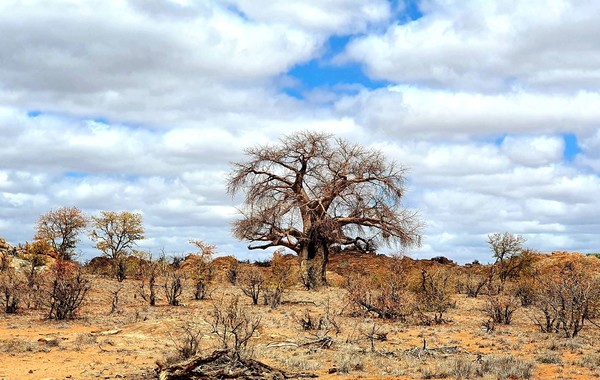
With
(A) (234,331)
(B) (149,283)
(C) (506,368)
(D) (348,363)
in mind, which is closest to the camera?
(A) (234,331)

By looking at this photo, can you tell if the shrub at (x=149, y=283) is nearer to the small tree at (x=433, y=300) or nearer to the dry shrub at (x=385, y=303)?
the dry shrub at (x=385, y=303)

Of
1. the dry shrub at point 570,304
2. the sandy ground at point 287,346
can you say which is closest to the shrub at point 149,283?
the sandy ground at point 287,346

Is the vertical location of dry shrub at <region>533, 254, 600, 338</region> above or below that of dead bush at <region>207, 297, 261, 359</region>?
above

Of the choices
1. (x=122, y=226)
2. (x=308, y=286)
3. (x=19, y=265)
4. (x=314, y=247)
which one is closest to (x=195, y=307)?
(x=308, y=286)

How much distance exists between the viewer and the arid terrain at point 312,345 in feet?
43.2

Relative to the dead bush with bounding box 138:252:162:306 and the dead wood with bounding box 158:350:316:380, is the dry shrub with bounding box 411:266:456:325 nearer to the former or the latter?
the dead bush with bounding box 138:252:162:306

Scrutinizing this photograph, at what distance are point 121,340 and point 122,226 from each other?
32138 millimetres

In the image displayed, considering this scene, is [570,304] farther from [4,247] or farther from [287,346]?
[4,247]

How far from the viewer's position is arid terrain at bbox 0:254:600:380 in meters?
13.2

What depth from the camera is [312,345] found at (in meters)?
15.8

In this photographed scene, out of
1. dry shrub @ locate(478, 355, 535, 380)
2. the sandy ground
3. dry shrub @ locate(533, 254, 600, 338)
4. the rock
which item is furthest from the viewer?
dry shrub @ locate(533, 254, 600, 338)

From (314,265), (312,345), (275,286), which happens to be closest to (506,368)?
(312,345)

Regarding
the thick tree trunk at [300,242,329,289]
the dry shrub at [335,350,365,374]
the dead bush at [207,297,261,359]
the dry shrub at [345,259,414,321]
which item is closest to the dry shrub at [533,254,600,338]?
the dry shrub at [345,259,414,321]

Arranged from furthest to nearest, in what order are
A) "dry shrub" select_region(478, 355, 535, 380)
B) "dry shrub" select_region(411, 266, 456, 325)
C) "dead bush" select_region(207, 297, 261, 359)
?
"dry shrub" select_region(411, 266, 456, 325) → "dry shrub" select_region(478, 355, 535, 380) → "dead bush" select_region(207, 297, 261, 359)
